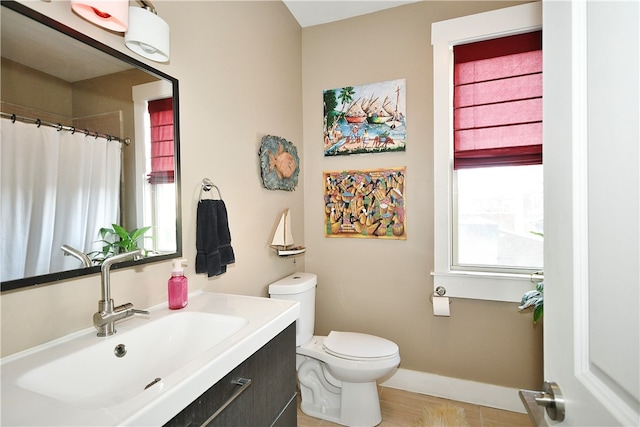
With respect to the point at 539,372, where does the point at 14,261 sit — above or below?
above

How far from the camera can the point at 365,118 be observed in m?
2.23

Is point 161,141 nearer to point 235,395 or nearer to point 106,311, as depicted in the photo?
point 106,311

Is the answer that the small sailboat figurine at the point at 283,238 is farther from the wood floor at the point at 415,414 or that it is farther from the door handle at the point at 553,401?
the door handle at the point at 553,401

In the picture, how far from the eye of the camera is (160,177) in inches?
48.3

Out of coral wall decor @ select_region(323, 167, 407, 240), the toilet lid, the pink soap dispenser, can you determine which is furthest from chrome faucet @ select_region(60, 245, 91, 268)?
coral wall decor @ select_region(323, 167, 407, 240)

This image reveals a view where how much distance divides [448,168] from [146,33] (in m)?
1.73

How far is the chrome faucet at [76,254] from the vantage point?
0.89m

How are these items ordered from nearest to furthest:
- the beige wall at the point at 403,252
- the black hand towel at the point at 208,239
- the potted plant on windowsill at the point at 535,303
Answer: the black hand towel at the point at 208,239, the potted plant on windowsill at the point at 535,303, the beige wall at the point at 403,252

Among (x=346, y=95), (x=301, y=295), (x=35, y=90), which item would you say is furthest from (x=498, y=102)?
(x=35, y=90)

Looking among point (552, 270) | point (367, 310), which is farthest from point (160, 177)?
point (367, 310)

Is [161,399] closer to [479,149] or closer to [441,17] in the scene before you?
[479,149]

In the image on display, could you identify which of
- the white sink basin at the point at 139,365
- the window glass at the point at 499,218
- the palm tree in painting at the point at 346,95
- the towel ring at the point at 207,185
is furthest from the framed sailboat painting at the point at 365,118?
the white sink basin at the point at 139,365

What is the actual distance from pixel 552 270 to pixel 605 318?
0.58 ft

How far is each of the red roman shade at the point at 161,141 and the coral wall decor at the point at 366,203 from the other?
4.15 ft
